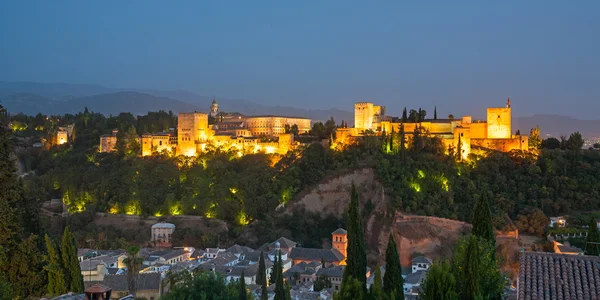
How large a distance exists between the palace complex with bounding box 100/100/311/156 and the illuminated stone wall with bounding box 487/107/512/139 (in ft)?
53.0

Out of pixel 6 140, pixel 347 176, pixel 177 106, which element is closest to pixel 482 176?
pixel 347 176

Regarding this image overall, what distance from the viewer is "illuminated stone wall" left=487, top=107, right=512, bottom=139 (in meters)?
51.2

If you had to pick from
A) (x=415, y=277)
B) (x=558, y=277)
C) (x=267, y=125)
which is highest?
(x=267, y=125)

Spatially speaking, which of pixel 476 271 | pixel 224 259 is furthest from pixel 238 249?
pixel 476 271

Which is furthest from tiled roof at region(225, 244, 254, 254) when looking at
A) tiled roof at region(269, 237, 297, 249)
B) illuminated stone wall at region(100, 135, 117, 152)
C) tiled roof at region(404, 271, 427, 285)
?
illuminated stone wall at region(100, 135, 117, 152)

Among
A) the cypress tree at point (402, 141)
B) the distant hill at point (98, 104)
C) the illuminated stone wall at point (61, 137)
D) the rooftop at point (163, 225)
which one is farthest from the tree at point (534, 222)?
the distant hill at point (98, 104)

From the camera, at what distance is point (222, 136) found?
5906 centimetres

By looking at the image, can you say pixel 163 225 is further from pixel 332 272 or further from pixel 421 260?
pixel 421 260

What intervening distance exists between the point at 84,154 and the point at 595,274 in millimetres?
58027

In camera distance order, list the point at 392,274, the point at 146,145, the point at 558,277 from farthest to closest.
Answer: the point at 146,145 < the point at 392,274 < the point at 558,277

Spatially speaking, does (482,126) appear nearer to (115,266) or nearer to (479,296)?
(115,266)

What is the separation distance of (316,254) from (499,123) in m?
20.3

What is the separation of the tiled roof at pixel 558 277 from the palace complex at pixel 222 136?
144ft

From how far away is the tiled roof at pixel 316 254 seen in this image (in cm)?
3919
